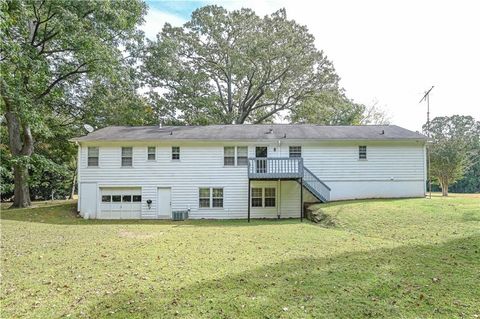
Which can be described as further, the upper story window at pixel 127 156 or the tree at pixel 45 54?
the upper story window at pixel 127 156

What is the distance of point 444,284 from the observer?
17.8 feet

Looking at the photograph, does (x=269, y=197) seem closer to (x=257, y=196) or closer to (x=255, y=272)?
(x=257, y=196)

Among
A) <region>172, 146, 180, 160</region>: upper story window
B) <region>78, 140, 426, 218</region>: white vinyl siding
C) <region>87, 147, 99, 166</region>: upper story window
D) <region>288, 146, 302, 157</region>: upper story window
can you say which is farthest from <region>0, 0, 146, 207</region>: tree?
<region>288, 146, 302, 157</region>: upper story window

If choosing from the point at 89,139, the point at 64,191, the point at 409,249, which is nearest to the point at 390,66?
the point at 409,249

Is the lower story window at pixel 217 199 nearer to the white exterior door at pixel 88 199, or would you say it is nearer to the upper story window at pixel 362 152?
the white exterior door at pixel 88 199

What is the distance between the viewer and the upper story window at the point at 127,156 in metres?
18.0

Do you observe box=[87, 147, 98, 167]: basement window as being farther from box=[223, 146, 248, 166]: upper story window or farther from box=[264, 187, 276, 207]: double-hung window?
box=[264, 187, 276, 207]: double-hung window

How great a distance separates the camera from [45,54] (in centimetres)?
1847

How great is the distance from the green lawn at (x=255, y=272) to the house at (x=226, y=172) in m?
6.31

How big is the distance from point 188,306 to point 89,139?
1563 cm

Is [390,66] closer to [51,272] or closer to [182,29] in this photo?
[182,29]

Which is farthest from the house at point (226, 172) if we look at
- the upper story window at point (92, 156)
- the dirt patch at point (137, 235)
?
the dirt patch at point (137, 235)

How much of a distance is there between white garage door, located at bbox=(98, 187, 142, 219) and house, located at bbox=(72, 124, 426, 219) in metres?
0.05

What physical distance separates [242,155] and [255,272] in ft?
39.0
